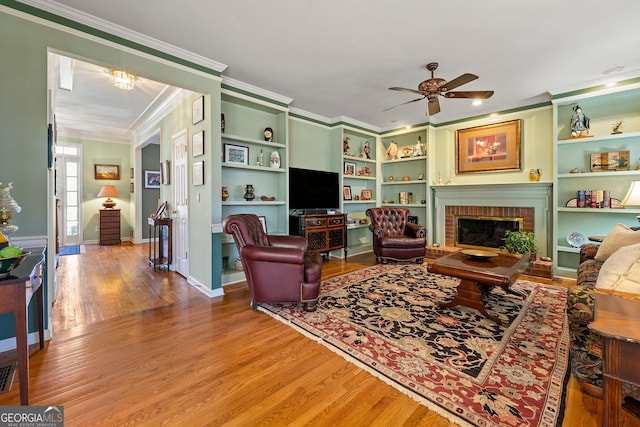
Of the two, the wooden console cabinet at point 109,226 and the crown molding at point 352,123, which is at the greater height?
the crown molding at point 352,123

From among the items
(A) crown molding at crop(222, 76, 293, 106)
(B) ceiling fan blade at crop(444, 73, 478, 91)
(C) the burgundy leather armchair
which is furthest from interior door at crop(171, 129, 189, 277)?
(B) ceiling fan blade at crop(444, 73, 478, 91)

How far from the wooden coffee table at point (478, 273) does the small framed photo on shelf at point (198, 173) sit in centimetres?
288

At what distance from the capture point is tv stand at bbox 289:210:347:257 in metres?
4.55

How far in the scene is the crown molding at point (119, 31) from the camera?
2250 millimetres

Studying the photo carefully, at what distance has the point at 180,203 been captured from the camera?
421cm

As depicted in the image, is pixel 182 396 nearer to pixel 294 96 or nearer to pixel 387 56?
pixel 387 56

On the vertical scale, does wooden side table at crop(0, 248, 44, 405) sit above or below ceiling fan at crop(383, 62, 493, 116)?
below

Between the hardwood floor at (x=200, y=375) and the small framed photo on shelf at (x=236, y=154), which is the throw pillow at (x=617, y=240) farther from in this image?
the small framed photo on shelf at (x=236, y=154)

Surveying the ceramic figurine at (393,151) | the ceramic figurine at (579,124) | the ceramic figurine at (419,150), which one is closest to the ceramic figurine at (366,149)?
the ceramic figurine at (393,151)

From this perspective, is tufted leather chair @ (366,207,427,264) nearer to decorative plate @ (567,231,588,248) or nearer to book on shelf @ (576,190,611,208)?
decorative plate @ (567,231,588,248)

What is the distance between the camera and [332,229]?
4.97 m

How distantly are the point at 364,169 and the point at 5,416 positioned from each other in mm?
5968

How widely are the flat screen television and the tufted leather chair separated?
0.83 meters

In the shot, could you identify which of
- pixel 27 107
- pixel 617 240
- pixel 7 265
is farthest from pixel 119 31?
pixel 617 240
